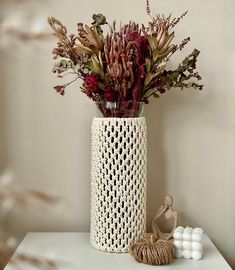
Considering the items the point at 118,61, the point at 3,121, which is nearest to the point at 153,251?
the point at 118,61

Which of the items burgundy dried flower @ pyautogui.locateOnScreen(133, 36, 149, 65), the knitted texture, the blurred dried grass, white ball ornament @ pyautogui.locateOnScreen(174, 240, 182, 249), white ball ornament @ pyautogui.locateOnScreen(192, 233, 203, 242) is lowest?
white ball ornament @ pyautogui.locateOnScreen(174, 240, 182, 249)

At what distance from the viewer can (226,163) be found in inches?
46.9

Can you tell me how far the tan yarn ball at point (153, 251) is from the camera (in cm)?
87

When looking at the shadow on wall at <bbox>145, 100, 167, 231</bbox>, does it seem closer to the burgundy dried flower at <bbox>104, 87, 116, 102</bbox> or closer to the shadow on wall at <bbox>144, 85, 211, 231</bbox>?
the shadow on wall at <bbox>144, 85, 211, 231</bbox>

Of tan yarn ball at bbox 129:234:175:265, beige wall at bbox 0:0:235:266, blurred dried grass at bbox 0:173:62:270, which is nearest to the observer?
blurred dried grass at bbox 0:173:62:270

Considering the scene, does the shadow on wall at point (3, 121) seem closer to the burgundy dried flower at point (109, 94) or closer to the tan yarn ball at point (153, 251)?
the burgundy dried flower at point (109, 94)

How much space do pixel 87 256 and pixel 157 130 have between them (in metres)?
0.46

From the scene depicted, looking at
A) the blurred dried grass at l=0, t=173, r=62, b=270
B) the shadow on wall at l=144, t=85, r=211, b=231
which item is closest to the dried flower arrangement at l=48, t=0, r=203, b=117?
the shadow on wall at l=144, t=85, r=211, b=231

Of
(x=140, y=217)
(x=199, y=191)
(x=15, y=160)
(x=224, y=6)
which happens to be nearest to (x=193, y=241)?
(x=140, y=217)

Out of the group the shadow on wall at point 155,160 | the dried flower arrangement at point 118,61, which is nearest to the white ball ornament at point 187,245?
the shadow on wall at point 155,160

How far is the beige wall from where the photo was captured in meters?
1.16

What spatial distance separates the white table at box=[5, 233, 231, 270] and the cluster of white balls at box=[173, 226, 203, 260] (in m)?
0.02

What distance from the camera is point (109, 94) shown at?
0.92 metres

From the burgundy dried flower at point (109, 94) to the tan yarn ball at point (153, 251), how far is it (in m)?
0.37
